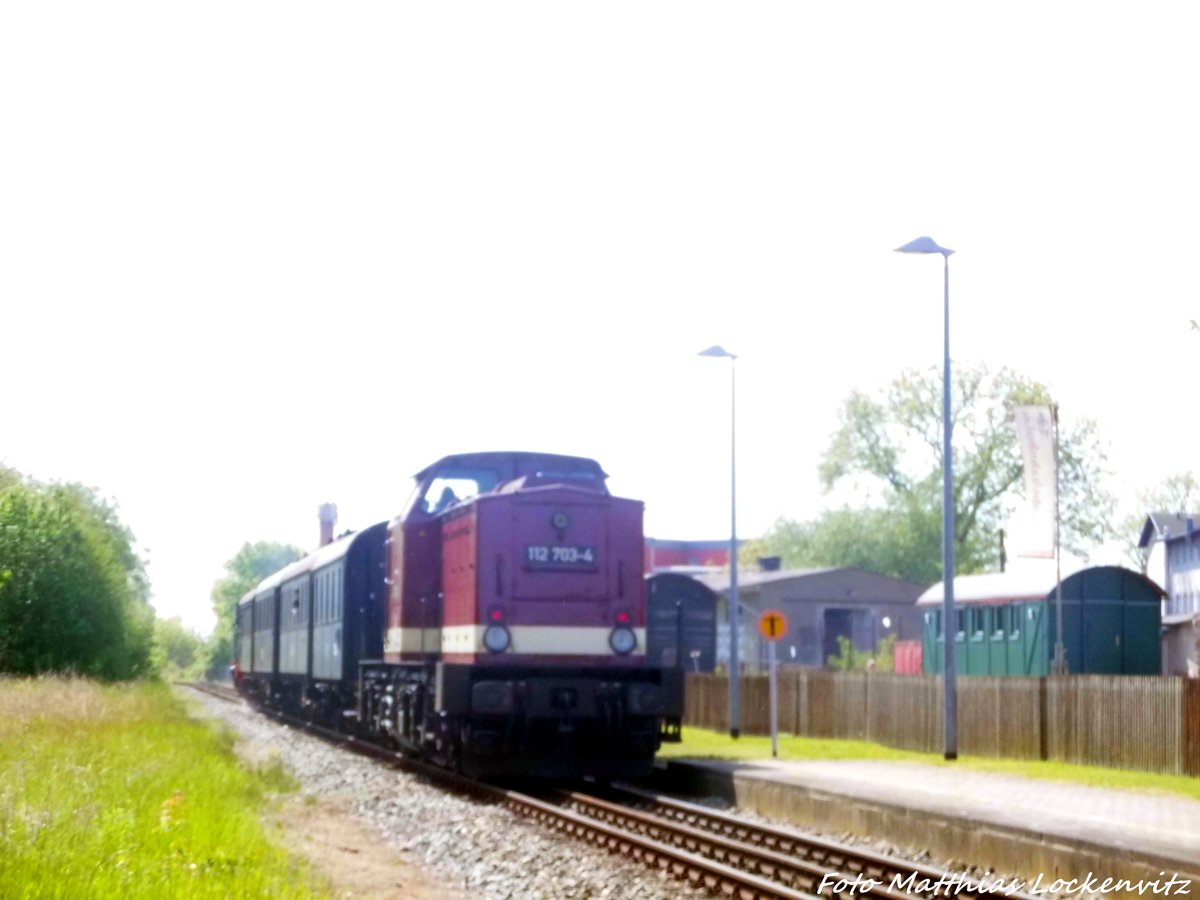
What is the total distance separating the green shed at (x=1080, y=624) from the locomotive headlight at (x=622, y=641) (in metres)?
22.1

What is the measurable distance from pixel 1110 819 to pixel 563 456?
30.2 ft

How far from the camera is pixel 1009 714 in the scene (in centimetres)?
2644

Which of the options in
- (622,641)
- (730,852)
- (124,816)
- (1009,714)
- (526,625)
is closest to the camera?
(124,816)

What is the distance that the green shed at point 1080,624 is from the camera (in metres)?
40.3

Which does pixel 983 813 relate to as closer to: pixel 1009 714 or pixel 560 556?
pixel 560 556

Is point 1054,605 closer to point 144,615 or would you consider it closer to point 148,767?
point 148,767

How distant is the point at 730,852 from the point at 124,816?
16.2ft

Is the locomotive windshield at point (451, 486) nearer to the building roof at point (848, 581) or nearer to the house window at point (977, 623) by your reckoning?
the house window at point (977, 623)

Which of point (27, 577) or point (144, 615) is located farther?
point (144, 615)

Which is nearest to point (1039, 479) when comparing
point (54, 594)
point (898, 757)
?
point (898, 757)

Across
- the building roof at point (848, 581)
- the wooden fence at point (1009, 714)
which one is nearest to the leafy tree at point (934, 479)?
the building roof at point (848, 581)

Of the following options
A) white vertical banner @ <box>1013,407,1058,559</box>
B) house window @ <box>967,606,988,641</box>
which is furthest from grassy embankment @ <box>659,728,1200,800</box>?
house window @ <box>967,606,988,641</box>

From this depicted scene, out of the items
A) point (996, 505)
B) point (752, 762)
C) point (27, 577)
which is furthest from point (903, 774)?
point (996, 505)

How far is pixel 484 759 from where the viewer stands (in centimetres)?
2019
